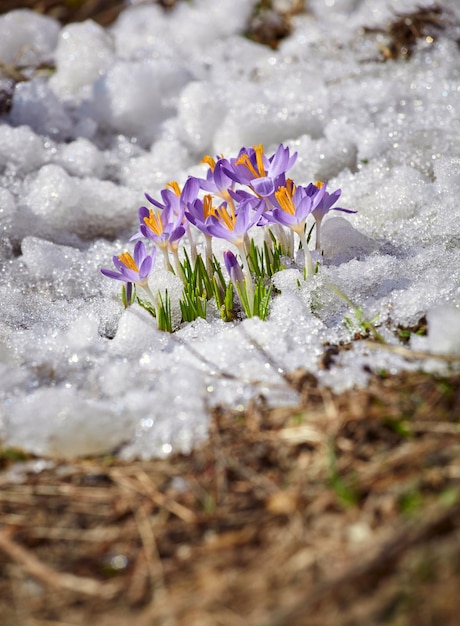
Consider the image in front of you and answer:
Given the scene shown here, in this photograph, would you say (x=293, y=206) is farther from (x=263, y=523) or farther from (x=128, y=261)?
(x=263, y=523)

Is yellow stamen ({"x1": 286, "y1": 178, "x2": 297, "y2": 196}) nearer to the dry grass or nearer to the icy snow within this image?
the icy snow

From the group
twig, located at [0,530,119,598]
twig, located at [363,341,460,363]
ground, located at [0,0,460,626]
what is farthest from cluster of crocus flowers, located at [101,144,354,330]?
twig, located at [0,530,119,598]

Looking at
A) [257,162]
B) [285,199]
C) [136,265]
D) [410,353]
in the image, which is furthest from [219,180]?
[410,353]

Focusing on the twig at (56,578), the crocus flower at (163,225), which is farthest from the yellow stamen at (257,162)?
the twig at (56,578)

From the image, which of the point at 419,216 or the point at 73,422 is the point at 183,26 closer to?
the point at 419,216

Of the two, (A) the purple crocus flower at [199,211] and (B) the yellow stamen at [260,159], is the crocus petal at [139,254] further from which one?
(B) the yellow stamen at [260,159]
